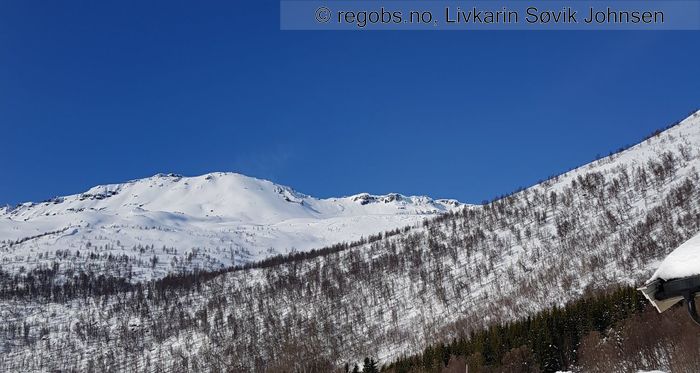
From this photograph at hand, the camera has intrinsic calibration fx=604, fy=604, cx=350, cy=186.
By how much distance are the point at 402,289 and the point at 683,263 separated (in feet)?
400

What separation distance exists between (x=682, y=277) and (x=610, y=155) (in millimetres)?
173256

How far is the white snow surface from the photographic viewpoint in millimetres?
5680

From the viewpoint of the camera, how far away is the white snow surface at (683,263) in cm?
568

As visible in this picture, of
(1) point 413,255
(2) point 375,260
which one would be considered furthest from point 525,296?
(2) point 375,260

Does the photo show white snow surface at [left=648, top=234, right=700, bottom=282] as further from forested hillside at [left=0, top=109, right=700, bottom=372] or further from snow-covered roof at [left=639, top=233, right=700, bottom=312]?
forested hillside at [left=0, top=109, right=700, bottom=372]

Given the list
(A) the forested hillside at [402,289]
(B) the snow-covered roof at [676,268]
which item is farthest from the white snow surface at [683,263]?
(A) the forested hillside at [402,289]

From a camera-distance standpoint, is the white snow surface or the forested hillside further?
the forested hillside

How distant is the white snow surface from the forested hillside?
7960cm

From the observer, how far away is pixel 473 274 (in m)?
117

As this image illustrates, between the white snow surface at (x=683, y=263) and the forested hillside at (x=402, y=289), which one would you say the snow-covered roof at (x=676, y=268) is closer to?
the white snow surface at (x=683, y=263)

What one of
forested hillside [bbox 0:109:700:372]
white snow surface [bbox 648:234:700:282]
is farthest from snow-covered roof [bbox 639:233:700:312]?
forested hillside [bbox 0:109:700:372]

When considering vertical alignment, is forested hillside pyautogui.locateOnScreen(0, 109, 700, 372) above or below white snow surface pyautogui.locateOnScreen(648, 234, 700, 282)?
above

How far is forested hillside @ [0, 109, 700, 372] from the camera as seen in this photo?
97.4 m

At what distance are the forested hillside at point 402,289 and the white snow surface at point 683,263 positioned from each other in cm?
7960
